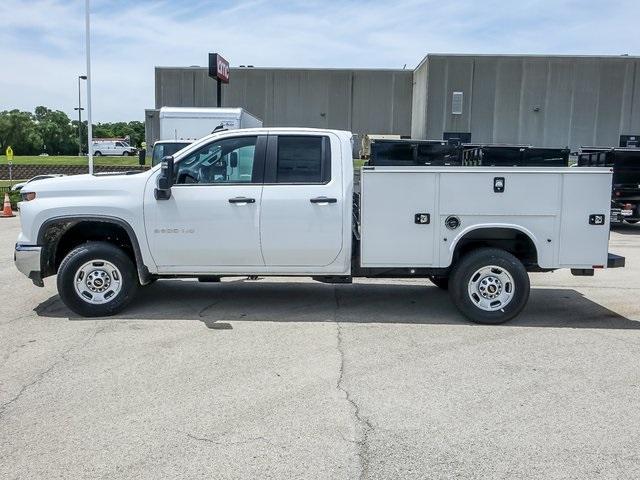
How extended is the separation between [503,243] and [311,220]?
2.14m

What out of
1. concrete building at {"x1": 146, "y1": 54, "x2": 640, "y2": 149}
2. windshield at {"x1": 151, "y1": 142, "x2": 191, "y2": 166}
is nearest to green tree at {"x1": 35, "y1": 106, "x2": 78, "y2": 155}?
concrete building at {"x1": 146, "y1": 54, "x2": 640, "y2": 149}

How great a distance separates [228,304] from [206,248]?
1.07 m

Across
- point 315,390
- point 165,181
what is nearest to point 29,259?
Result: point 165,181

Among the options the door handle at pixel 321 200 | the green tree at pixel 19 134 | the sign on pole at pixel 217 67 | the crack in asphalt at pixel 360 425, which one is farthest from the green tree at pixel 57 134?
the crack in asphalt at pixel 360 425

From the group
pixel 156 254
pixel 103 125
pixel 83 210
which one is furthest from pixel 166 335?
pixel 103 125

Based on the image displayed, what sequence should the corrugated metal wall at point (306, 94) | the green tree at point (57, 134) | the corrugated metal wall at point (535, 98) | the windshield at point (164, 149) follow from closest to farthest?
the windshield at point (164, 149)
the corrugated metal wall at point (535, 98)
the corrugated metal wall at point (306, 94)
the green tree at point (57, 134)

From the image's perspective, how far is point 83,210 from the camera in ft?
21.8

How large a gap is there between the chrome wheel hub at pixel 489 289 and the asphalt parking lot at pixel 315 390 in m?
0.29

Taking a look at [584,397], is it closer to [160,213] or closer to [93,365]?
[93,365]

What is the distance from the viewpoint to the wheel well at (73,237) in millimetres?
6781

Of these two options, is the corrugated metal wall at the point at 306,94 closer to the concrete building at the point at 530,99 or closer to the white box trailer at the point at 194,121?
the concrete building at the point at 530,99

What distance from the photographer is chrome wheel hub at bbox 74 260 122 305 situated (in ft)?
22.1

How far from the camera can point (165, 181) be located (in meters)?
6.55

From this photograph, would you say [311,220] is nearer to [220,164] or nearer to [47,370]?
[220,164]
